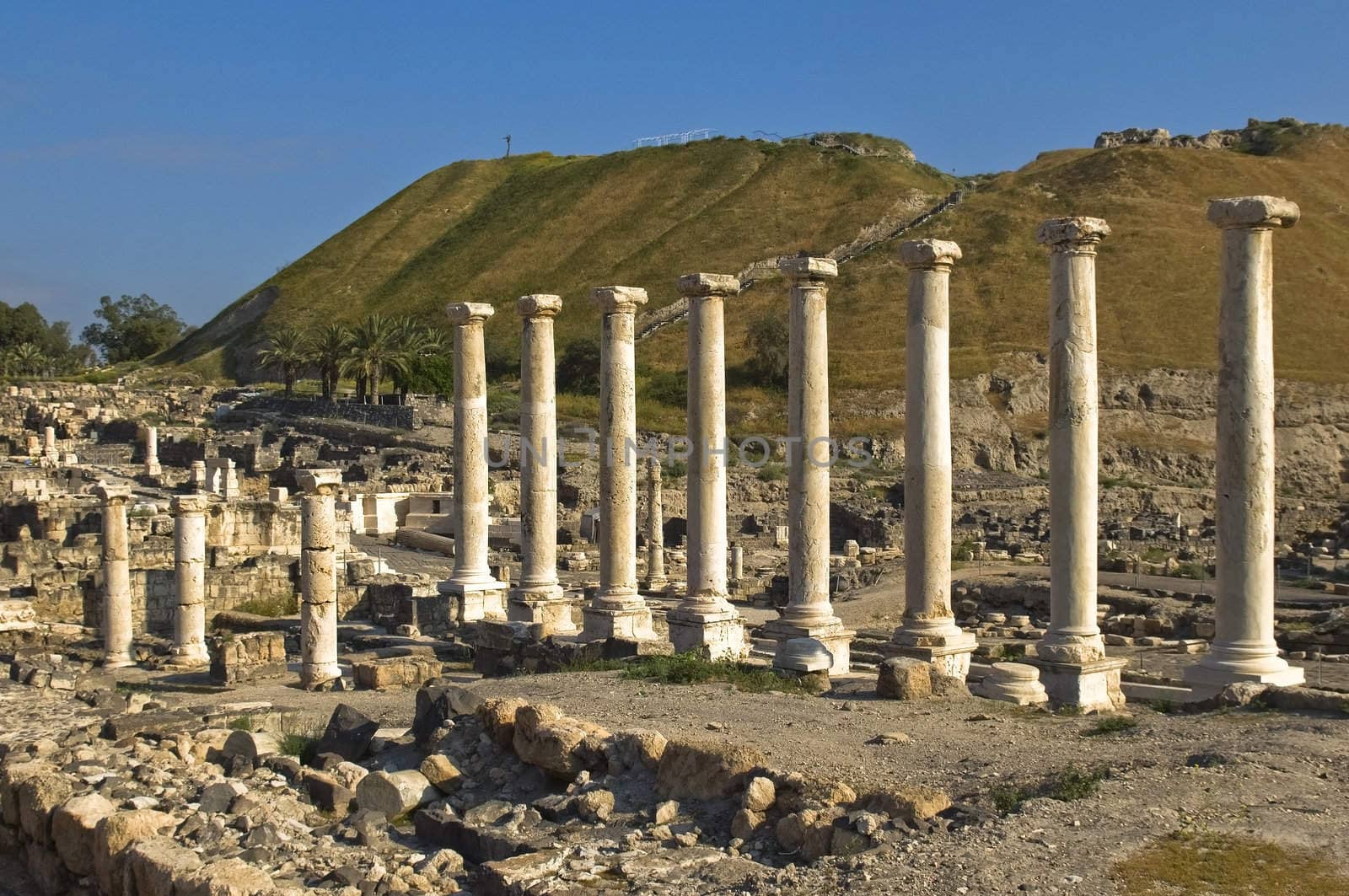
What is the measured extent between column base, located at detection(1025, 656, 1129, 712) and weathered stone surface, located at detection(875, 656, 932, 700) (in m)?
1.33

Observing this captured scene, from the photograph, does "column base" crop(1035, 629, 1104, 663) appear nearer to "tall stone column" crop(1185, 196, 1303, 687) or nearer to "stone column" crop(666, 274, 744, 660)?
"tall stone column" crop(1185, 196, 1303, 687)

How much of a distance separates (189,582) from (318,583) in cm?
334

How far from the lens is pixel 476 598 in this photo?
23.6 meters

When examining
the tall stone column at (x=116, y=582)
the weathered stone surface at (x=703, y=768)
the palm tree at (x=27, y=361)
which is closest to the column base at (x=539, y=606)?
the tall stone column at (x=116, y=582)

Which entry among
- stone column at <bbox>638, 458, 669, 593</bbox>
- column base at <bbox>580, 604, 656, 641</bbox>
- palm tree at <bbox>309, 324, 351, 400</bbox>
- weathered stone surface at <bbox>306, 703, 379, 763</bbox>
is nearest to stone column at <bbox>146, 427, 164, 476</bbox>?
palm tree at <bbox>309, 324, 351, 400</bbox>

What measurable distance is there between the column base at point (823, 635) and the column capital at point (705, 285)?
14.6ft

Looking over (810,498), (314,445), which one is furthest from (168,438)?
(810,498)

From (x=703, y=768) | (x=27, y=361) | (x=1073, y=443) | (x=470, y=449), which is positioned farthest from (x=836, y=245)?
(x=703, y=768)

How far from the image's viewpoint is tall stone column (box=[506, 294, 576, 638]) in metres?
22.2

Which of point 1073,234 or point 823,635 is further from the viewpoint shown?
point 823,635

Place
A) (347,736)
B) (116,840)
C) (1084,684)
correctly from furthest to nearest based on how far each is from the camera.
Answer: (1084,684) → (347,736) → (116,840)

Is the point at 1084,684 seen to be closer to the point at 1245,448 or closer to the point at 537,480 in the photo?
the point at 1245,448

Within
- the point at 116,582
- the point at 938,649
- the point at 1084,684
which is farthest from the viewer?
the point at 116,582

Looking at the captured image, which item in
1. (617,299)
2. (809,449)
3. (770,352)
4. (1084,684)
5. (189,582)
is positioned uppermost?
(770,352)
